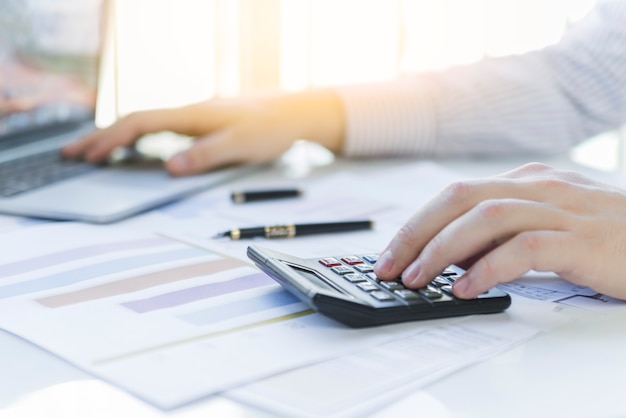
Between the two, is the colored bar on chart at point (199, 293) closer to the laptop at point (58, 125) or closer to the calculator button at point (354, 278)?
the calculator button at point (354, 278)

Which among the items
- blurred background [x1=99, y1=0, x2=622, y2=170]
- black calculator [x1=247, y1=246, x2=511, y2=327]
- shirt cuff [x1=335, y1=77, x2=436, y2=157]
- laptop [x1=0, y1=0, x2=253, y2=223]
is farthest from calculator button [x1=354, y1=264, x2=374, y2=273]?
blurred background [x1=99, y1=0, x2=622, y2=170]

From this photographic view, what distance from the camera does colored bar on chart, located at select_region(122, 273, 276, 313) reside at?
0.51m

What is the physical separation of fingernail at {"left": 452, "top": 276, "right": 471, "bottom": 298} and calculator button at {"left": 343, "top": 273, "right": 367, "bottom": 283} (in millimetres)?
61

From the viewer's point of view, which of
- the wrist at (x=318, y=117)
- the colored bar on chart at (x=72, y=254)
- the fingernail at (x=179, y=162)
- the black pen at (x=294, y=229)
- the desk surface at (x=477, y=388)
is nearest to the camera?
the desk surface at (x=477, y=388)

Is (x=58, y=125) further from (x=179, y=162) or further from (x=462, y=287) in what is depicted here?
(x=462, y=287)

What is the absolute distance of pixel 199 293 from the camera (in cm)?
53

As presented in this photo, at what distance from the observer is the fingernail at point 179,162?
963mm

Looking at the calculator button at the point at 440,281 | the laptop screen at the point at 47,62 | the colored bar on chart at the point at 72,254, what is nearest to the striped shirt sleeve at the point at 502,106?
the laptop screen at the point at 47,62

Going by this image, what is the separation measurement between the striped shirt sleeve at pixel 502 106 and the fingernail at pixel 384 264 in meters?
0.59

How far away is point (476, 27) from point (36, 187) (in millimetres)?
1281

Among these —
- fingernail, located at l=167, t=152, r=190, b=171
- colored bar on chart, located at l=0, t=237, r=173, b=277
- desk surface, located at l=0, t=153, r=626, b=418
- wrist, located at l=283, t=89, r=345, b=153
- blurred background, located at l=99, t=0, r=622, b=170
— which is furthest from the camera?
blurred background, located at l=99, t=0, r=622, b=170

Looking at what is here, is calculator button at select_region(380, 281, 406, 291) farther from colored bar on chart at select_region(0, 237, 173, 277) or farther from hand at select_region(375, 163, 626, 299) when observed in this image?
colored bar on chart at select_region(0, 237, 173, 277)

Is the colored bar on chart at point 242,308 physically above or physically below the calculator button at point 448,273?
below

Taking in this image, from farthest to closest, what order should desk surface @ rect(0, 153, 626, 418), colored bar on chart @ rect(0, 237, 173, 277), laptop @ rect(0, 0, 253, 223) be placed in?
laptop @ rect(0, 0, 253, 223), colored bar on chart @ rect(0, 237, 173, 277), desk surface @ rect(0, 153, 626, 418)
